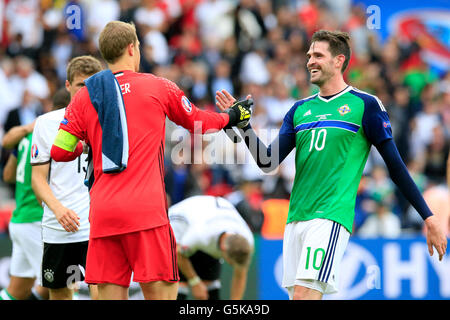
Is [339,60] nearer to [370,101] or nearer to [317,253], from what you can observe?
[370,101]

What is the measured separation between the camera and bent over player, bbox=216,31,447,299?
560 centimetres

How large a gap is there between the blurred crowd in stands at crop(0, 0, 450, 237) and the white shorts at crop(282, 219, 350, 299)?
6091mm

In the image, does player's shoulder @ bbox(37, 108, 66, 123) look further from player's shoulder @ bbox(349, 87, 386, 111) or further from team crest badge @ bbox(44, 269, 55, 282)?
player's shoulder @ bbox(349, 87, 386, 111)

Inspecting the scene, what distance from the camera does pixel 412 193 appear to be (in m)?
5.68

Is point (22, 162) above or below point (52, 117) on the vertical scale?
below

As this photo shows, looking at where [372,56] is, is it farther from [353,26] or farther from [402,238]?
[402,238]

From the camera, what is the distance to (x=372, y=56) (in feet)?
56.4

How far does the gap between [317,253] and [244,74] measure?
34.9 ft

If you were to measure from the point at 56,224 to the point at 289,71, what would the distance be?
399 inches

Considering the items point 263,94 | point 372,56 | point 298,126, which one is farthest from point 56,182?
point 372,56

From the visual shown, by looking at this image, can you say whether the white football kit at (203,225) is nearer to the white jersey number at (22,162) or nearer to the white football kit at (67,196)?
the white football kit at (67,196)

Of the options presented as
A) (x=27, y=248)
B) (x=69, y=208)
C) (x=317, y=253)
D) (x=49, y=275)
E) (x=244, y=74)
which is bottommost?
(x=49, y=275)

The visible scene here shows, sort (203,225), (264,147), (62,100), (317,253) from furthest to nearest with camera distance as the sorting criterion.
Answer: (203,225) < (62,100) < (264,147) < (317,253)

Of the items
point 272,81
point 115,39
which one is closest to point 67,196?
point 115,39
